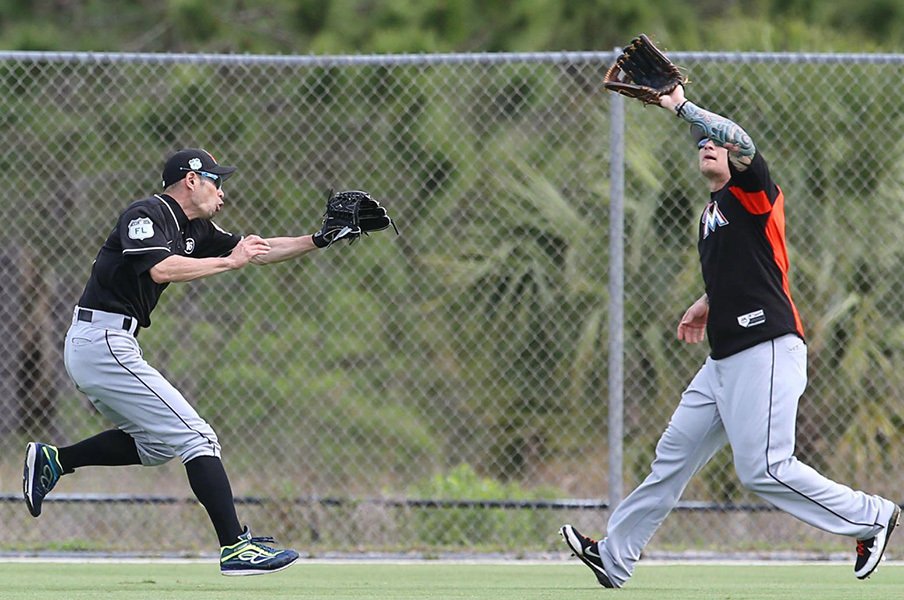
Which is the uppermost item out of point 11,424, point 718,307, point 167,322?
point 718,307

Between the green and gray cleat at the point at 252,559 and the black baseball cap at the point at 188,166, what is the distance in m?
1.66

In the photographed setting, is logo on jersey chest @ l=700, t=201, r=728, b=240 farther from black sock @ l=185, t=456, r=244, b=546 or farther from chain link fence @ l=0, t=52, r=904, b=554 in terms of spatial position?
chain link fence @ l=0, t=52, r=904, b=554

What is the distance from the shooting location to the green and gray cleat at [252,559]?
6.24 m

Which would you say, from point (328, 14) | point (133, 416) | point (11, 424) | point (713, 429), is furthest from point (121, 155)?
point (713, 429)

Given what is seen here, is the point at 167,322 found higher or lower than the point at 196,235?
lower

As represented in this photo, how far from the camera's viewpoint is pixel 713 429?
6.45 meters

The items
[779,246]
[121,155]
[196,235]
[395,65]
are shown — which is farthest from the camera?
[121,155]

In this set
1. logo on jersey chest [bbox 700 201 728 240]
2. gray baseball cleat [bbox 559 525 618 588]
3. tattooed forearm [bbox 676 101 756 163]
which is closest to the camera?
tattooed forearm [bbox 676 101 756 163]

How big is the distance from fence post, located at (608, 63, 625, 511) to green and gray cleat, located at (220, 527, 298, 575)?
2.58 m

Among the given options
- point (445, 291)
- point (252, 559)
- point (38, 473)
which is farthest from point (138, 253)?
point (445, 291)

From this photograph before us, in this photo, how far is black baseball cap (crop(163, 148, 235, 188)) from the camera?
6.76 meters

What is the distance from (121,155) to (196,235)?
3.02 metres

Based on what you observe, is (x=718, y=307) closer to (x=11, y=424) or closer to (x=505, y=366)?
(x=505, y=366)

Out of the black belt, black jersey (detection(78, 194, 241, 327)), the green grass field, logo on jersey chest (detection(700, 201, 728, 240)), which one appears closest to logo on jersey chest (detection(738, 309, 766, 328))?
logo on jersey chest (detection(700, 201, 728, 240))
